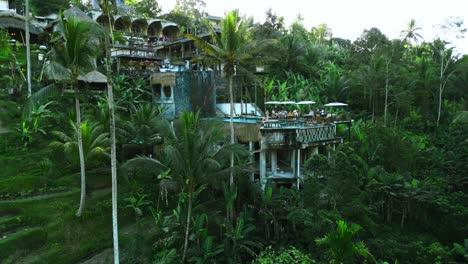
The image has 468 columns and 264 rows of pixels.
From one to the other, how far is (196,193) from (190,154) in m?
1.57

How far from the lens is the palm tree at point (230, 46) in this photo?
13.2 metres

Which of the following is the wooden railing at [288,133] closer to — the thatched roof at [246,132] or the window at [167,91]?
the thatched roof at [246,132]

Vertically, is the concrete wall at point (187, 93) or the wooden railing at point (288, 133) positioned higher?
the concrete wall at point (187, 93)

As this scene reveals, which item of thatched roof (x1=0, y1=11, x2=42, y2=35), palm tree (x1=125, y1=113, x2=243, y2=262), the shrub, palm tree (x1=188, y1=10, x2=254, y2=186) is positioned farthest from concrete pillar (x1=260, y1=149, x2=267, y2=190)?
thatched roof (x1=0, y1=11, x2=42, y2=35)

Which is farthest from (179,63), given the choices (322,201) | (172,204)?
(322,201)

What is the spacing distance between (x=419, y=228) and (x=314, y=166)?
7.12 meters

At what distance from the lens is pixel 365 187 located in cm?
1529

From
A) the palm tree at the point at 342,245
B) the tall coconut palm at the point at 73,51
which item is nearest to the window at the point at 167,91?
the tall coconut palm at the point at 73,51

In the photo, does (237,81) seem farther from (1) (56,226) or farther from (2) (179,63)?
(1) (56,226)

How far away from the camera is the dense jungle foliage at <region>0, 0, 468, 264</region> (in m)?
11.5

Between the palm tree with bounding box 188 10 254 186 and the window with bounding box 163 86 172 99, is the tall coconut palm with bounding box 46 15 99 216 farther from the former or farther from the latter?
the window with bounding box 163 86 172 99

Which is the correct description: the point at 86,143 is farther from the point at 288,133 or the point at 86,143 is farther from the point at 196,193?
the point at 288,133

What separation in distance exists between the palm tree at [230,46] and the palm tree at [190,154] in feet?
6.01

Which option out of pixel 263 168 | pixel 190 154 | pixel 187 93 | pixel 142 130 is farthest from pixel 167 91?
pixel 190 154
